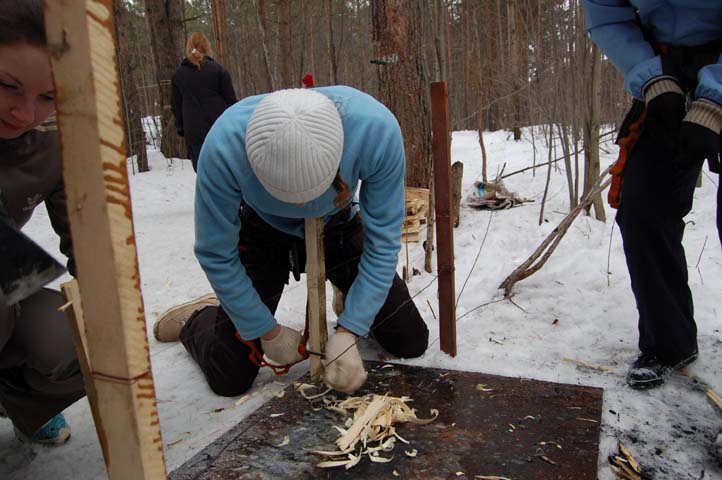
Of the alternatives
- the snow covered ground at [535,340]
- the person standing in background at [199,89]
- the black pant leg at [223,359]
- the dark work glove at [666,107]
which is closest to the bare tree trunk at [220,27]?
the person standing in background at [199,89]

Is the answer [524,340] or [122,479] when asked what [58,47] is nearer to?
[122,479]

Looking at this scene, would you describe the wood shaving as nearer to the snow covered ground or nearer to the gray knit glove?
the gray knit glove

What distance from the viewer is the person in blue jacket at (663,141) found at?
5.25ft

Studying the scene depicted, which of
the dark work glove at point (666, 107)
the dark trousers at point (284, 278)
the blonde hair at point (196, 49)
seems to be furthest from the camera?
the blonde hair at point (196, 49)

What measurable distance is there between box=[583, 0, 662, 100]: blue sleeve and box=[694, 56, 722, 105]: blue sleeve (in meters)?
0.13

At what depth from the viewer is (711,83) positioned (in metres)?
1.54

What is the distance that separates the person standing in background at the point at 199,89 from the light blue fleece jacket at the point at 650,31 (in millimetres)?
4032

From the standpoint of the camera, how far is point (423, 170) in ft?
14.0

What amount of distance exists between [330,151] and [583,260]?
2.08m

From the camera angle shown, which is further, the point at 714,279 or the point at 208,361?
the point at 714,279

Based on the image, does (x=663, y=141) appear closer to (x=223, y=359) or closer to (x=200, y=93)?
(x=223, y=359)

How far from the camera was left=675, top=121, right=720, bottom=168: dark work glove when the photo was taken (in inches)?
60.2

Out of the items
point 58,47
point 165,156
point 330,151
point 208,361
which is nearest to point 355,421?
point 208,361

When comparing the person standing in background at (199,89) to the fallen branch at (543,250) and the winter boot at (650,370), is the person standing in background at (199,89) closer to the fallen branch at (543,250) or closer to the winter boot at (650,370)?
the fallen branch at (543,250)
